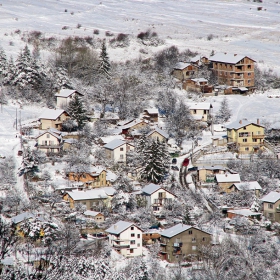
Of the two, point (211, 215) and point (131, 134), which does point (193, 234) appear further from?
point (131, 134)

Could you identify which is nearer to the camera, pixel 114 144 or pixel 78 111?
pixel 114 144

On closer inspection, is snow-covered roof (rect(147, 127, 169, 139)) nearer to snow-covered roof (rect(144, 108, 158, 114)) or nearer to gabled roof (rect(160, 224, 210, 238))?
snow-covered roof (rect(144, 108, 158, 114))

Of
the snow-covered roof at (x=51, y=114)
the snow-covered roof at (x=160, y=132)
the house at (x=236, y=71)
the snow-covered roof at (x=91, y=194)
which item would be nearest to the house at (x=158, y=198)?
the snow-covered roof at (x=91, y=194)

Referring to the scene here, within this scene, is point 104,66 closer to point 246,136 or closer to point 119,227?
point 246,136

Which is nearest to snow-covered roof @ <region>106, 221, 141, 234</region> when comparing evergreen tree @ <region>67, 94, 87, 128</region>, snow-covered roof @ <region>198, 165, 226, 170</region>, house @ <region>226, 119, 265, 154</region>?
snow-covered roof @ <region>198, 165, 226, 170</region>

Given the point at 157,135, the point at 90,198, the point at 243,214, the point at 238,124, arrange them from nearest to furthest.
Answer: the point at 243,214, the point at 90,198, the point at 157,135, the point at 238,124

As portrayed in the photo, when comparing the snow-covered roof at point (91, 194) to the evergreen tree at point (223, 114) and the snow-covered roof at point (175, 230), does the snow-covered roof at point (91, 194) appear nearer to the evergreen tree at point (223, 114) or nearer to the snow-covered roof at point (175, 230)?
the snow-covered roof at point (175, 230)

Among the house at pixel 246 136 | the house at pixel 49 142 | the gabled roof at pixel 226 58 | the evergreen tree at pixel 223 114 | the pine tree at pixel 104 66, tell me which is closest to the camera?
the house at pixel 49 142

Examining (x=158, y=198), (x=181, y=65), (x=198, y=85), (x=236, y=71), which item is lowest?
(x=158, y=198)

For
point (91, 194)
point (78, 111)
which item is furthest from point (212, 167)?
point (78, 111)
